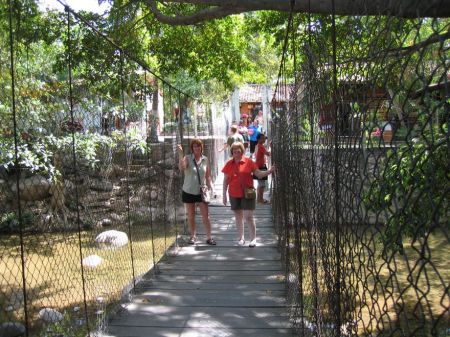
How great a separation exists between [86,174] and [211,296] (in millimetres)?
2162

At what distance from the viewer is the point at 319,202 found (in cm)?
254

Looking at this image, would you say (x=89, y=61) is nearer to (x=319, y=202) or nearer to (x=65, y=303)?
(x=65, y=303)

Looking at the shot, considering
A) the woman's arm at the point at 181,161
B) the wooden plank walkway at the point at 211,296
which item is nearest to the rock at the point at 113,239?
the wooden plank walkway at the point at 211,296

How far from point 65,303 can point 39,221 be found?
3.26m

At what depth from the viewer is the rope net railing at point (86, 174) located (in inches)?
167

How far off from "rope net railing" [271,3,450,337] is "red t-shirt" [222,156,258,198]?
307 centimetres

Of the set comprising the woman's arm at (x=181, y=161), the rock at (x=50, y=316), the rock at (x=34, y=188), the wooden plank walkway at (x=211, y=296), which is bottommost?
the rock at (x=50, y=316)

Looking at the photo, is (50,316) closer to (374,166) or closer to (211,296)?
(211,296)

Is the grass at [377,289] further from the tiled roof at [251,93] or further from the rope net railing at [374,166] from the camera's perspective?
the tiled roof at [251,93]

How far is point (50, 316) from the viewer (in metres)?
5.16

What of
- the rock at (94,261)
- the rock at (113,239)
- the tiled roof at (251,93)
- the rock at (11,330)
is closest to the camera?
the rock at (11,330)

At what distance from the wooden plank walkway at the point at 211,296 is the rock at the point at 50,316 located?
2.83 ft

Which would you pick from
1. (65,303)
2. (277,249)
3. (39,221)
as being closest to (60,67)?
(39,221)

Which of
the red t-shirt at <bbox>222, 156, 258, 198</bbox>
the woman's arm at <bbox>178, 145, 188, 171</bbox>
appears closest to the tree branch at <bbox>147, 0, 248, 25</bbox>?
the woman's arm at <bbox>178, 145, 188, 171</bbox>
